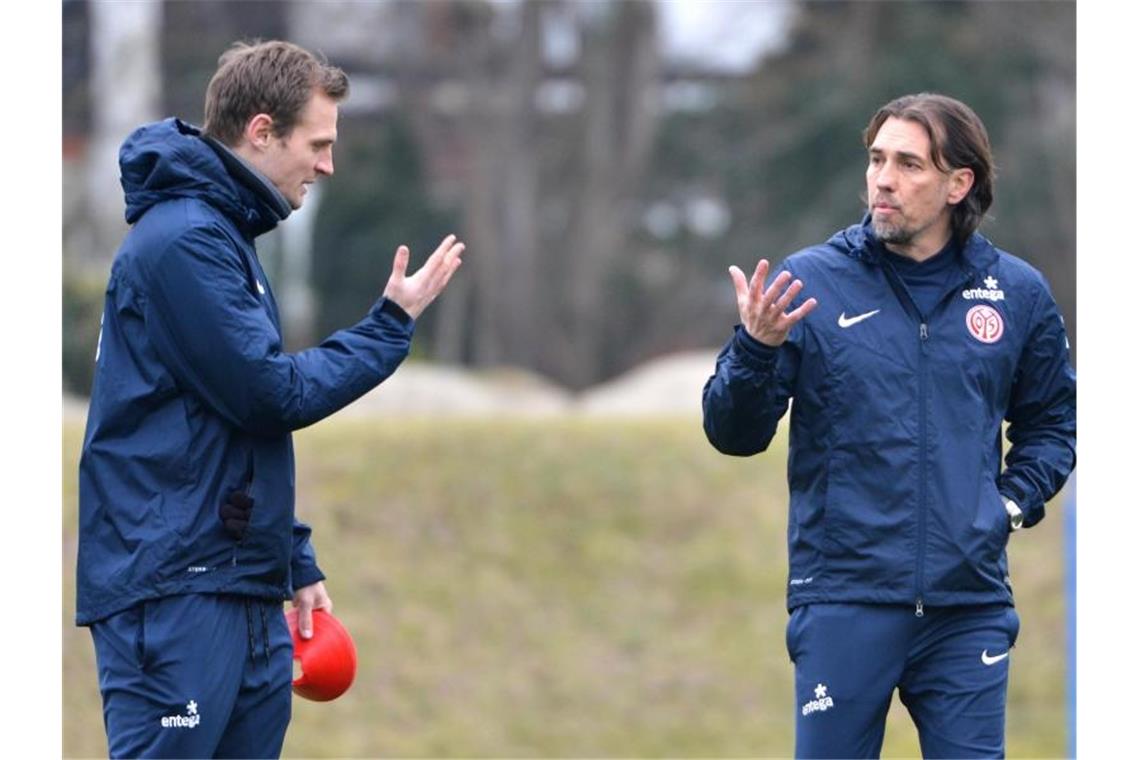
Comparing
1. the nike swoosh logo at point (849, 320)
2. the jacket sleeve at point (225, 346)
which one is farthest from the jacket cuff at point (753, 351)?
the jacket sleeve at point (225, 346)

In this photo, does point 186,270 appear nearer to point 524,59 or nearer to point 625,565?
point 625,565

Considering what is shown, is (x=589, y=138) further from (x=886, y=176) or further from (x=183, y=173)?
(x=183, y=173)

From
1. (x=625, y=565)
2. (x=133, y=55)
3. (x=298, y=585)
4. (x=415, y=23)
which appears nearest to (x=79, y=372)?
(x=625, y=565)

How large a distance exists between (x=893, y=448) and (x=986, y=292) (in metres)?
0.56

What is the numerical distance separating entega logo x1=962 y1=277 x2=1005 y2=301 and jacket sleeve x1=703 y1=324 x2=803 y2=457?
0.50 metres

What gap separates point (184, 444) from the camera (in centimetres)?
416

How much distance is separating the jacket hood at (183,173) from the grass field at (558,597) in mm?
7235

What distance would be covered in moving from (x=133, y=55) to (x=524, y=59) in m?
5.26

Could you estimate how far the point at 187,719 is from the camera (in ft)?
13.6

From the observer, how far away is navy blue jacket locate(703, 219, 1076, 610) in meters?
4.58

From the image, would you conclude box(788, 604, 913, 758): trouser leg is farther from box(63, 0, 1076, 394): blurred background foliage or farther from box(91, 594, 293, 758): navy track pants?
box(63, 0, 1076, 394): blurred background foliage

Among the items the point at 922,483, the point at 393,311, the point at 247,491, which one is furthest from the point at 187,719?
the point at 922,483

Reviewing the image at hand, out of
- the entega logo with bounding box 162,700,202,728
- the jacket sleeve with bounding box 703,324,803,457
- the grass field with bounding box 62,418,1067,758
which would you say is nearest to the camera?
the entega logo with bounding box 162,700,202,728

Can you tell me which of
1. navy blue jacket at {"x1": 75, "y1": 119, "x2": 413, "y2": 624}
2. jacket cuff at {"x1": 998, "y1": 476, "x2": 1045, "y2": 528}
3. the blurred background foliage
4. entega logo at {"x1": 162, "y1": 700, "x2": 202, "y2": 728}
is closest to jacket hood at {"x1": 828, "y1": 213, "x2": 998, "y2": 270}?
jacket cuff at {"x1": 998, "y1": 476, "x2": 1045, "y2": 528}
